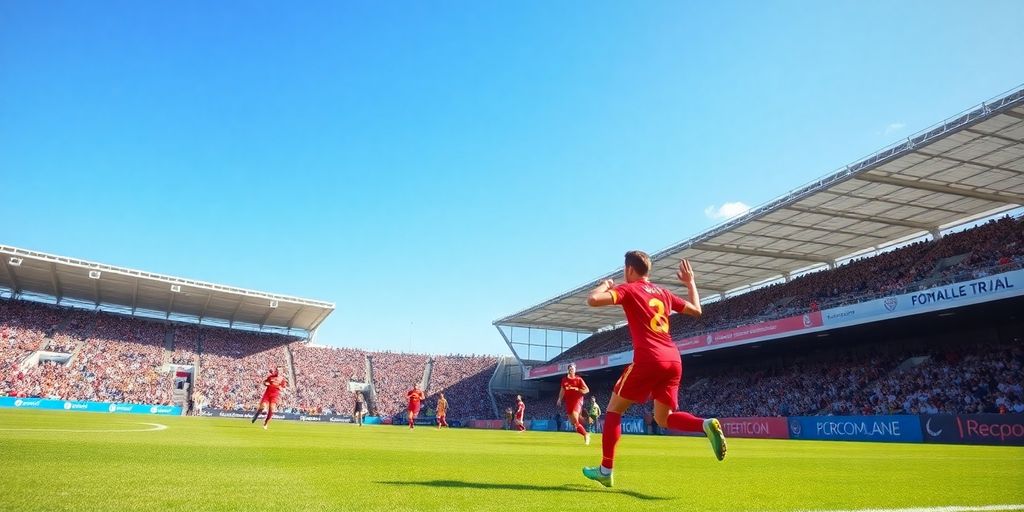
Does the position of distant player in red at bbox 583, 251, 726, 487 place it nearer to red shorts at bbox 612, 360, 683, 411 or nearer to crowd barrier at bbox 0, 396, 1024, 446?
red shorts at bbox 612, 360, 683, 411

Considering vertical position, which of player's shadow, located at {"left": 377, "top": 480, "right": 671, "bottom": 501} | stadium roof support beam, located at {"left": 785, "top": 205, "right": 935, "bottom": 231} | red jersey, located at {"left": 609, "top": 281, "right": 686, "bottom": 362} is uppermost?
stadium roof support beam, located at {"left": 785, "top": 205, "right": 935, "bottom": 231}

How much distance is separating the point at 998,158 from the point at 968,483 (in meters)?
23.4

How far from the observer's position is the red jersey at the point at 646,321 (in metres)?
4.93

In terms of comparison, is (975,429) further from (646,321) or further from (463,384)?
(463,384)

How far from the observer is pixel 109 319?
1816 inches

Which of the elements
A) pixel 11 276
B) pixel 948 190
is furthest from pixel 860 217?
pixel 11 276

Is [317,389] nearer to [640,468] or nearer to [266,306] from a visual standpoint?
[266,306]

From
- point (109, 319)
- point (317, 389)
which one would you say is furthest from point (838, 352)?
point (109, 319)

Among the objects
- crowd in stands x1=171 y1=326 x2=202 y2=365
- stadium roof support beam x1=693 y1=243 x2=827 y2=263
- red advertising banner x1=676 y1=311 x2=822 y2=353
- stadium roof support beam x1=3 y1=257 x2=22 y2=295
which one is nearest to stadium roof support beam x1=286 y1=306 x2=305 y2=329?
crowd in stands x1=171 y1=326 x2=202 y2=365

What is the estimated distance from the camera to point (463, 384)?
187 feet

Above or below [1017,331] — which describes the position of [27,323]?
above

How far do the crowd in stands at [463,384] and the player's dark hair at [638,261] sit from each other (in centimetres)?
4943

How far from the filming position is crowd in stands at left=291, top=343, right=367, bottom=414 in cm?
4788

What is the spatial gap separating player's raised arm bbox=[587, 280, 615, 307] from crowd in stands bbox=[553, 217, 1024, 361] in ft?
71.9
